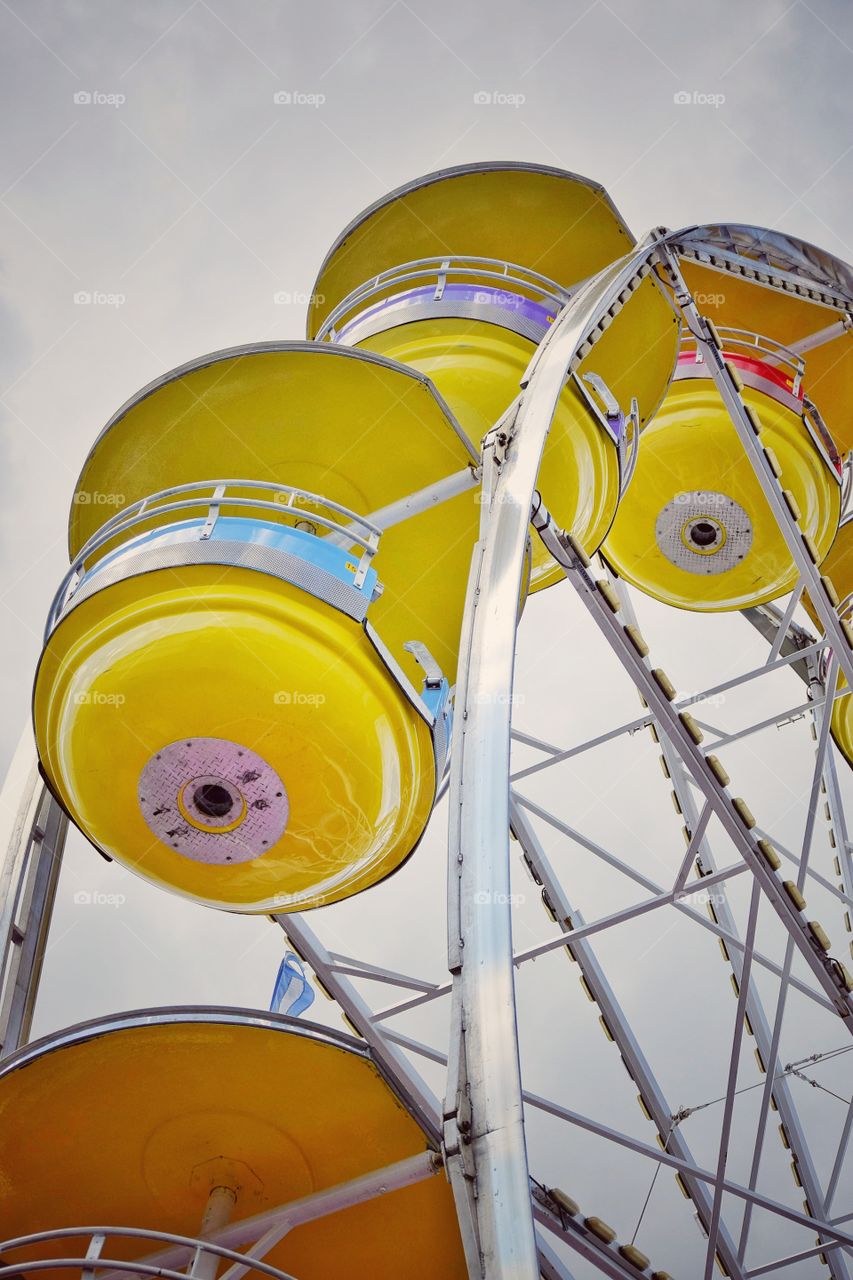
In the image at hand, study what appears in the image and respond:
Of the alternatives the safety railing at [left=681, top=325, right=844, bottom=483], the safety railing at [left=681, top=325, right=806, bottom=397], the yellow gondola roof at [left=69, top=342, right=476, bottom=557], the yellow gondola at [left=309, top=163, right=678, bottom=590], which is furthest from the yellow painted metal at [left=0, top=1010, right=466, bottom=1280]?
the safety railing at [left=681, top=325, right=806, bottom=397]

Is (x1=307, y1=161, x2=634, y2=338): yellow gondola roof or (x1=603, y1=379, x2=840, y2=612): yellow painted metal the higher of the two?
(x1=307, y1=161, x2=634, y2=338): yellow gondola roof

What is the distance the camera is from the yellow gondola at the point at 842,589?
16.6m

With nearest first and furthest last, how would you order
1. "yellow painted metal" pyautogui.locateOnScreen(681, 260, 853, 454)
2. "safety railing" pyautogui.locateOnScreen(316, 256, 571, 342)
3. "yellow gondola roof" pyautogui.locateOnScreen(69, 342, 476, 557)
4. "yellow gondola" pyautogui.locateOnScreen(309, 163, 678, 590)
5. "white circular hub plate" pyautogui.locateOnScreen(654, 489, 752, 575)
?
"yellow gondola roof" pyautogui.locateOnScreen(69, 342, 476, 557) → "yellow gondola" pyautogui.locateOnScreen(309, 163, 678, 590) → "safety railing" pyautogui.locateOnScreen(316, 256, 571, 342) → "white circular hub plate" pyautogui.locateOnScreen(654, 489, 752, 575) → "yellow painted metal" pyautogui.locateOnScreen(681, 260, 853, 454)

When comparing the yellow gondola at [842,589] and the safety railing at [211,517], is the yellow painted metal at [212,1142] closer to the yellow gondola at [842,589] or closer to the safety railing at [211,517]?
the safety railing at [211,517]

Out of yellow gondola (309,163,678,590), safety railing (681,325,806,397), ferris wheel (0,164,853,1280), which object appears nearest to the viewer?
ferris wheel (0,164,853,1280)

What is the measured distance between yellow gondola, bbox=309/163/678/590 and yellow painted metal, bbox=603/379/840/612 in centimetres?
71

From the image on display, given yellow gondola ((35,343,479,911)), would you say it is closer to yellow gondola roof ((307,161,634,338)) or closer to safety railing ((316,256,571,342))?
safety railing ((316,256,571,342))

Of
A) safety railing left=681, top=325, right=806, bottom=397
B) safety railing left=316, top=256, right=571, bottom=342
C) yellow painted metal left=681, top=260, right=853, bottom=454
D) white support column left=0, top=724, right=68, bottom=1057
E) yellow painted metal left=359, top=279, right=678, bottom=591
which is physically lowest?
white support column left=0, top=724, right=68, bottom=1057

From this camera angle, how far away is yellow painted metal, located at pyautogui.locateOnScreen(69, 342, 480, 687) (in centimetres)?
976

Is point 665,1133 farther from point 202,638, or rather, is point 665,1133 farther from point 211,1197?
point 202,638

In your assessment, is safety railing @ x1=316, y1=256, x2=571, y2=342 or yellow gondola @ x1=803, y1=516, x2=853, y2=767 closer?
safety railing @ x1=316, y1=256, x2=571, y2=342

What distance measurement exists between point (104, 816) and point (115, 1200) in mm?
3447

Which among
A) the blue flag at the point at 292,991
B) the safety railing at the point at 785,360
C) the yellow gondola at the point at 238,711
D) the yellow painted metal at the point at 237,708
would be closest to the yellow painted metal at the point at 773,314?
the safety railing at the point at 785,360

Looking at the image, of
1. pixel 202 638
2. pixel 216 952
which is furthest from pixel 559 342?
pixel 216 952
